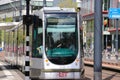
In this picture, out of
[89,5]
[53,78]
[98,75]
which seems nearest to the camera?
[98,75]

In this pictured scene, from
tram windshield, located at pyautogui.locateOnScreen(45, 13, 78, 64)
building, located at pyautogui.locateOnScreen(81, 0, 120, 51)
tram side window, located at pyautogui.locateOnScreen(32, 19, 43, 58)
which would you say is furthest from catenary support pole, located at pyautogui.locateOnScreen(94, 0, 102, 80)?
building, located at pyautogui.locateOnScreen(81, 0, 120, 51)

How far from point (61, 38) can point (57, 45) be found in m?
0.40

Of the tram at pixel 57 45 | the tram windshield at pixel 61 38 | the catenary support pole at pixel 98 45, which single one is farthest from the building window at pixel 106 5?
the catenary support pole at pixel 98 45

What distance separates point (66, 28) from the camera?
63.6 ft

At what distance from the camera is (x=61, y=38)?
19250 millimetres

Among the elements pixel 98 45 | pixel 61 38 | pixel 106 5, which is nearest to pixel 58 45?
pixel 61 38

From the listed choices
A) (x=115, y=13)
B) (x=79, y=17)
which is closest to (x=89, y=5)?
(x=115, y=13)

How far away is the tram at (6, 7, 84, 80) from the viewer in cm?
1895

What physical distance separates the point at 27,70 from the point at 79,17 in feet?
12.2

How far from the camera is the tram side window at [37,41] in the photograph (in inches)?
757

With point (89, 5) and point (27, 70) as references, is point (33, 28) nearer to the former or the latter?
point (27, 70)

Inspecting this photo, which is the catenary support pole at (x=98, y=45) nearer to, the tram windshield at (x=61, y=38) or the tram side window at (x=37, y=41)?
the tram windshield at (x=61, y=38)

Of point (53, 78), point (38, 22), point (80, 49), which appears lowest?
point (53, 78)

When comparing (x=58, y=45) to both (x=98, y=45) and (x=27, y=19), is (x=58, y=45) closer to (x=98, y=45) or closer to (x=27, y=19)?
(x=27, y=19)
